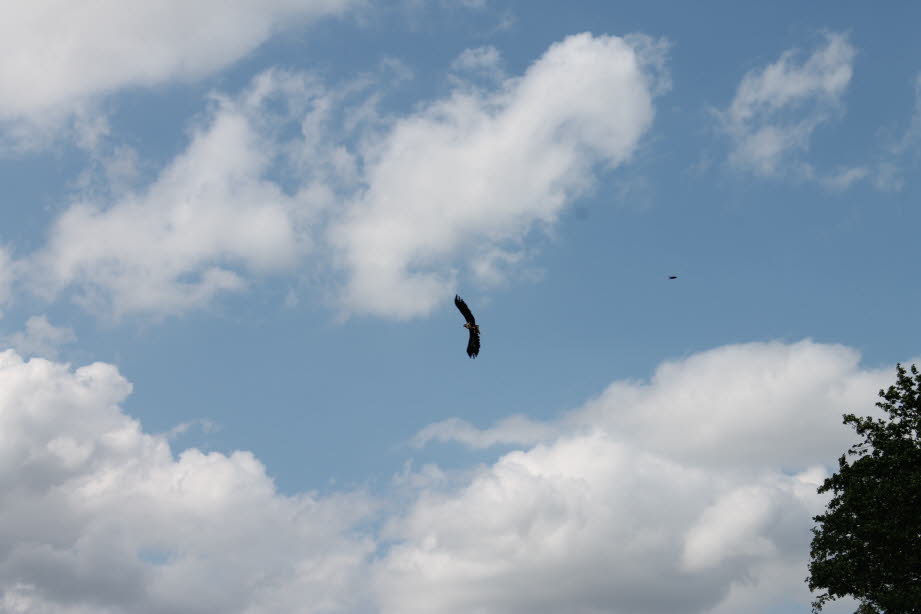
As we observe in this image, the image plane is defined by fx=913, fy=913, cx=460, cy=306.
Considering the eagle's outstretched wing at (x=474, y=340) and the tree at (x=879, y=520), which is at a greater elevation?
the eagle's outstretched wing at (x=474, y=340)

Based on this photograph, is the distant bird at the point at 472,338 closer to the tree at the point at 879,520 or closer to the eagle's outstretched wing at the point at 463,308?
the eagle's outstretched wing at the point at 463,308

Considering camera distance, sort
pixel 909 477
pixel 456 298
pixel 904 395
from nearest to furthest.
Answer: pixel 456 298
pixel 909 477
pixel 904 395

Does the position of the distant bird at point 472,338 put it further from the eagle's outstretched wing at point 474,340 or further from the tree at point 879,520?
the tree at point 879,520

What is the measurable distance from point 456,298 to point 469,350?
233cm

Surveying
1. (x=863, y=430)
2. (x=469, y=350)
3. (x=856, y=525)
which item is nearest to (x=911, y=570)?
(x=856, y=525)

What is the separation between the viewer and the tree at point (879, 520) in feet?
128

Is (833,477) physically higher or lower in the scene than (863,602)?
higher

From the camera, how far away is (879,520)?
131 ft

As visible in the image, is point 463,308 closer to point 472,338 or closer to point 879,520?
point 472,338

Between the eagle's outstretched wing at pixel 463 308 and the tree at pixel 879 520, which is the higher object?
the eagle's outstretched wing at pixel 463 308

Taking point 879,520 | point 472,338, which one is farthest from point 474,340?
point 879,520

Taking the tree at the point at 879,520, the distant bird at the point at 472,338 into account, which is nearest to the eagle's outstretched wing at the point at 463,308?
the distant bird at the point at 472,338

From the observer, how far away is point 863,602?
143 ft

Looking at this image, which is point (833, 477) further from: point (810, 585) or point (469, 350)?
point (469, 350)
